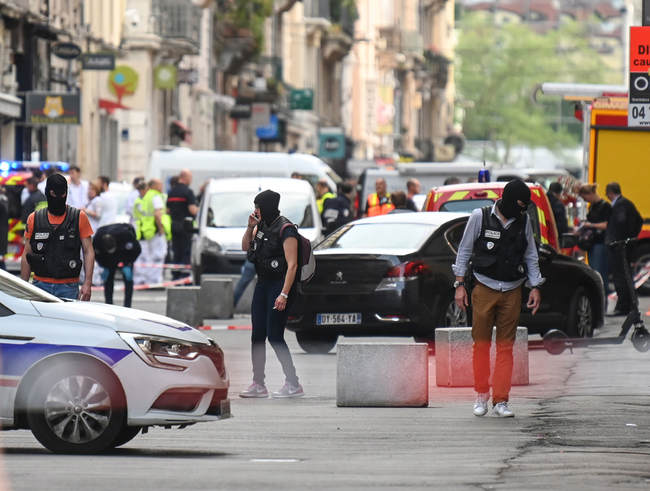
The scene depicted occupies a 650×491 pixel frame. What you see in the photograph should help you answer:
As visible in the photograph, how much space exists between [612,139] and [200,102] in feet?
94.5

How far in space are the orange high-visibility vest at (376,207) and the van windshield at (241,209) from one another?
3.12ft

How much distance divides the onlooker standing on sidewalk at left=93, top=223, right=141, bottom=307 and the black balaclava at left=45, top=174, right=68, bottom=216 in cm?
733

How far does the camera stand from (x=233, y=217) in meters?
24.3

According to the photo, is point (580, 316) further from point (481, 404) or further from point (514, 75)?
point (514, 75)

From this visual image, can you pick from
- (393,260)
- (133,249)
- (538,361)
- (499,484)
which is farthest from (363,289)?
(499,484)

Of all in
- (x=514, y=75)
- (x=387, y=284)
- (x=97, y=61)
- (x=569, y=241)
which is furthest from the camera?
(x=514, y=75)

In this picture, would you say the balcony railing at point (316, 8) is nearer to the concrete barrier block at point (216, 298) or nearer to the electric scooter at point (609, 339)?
the concrete barrier block at point (216, 298)

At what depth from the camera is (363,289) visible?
1647 centimetres

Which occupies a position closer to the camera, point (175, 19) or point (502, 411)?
point (502, 411)

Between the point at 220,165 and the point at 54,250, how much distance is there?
21.0 metres

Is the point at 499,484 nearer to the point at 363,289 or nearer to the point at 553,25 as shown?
the point at 363,289

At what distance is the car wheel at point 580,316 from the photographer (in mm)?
17844

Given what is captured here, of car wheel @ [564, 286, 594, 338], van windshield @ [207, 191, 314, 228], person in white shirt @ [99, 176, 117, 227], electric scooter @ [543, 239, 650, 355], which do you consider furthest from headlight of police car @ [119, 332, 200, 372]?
person in white shirt @ [99, 176, 117, 227]

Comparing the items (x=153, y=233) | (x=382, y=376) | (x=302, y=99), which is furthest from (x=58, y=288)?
(x=302, y=99)
